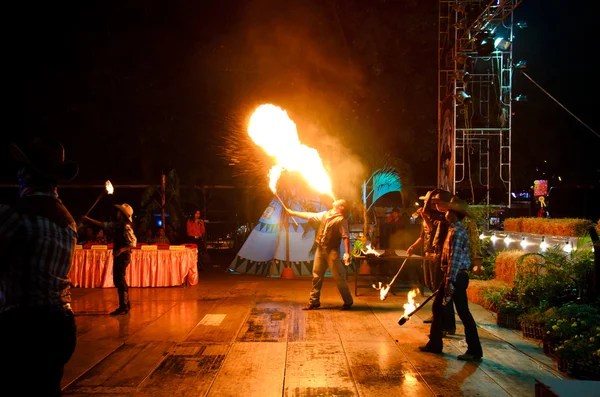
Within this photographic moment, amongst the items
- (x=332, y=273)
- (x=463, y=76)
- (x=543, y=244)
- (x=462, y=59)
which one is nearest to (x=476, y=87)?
(x=462, y=59)

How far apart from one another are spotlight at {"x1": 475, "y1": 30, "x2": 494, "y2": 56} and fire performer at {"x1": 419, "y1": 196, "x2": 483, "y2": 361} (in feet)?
21.3

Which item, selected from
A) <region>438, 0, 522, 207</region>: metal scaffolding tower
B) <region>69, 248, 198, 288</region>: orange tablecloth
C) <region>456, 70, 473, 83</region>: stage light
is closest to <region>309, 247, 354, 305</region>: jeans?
<region>69, 248, 198, 288</region>: orange tablecloth

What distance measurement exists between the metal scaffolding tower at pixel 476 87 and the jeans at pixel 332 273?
14.8 feet

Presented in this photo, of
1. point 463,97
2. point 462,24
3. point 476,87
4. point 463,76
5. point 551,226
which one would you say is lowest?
point 551,226

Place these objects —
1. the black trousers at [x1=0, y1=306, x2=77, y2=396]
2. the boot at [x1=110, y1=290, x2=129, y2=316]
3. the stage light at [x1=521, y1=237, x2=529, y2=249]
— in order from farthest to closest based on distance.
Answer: the stage light at [x1=521, y1=237, x2=529, y2=249]
the boot at [x1=110, y1=290, x2=129, y2=316]
the black trousers at [x1=0, y1=306, x2=77, y2=396]

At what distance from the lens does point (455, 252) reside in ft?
19.8

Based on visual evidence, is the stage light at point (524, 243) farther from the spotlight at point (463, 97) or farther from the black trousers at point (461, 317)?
the black trousers at point (461, 317)

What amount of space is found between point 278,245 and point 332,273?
5713 millimetres

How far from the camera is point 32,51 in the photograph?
57.7 feet

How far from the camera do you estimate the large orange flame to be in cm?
1024

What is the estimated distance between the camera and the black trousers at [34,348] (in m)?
2.89

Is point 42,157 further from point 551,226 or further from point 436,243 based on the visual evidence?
point 551,226

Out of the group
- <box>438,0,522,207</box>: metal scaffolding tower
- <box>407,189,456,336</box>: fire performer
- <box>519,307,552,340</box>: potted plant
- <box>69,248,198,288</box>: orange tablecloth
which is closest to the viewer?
<box>519,307,552,340</box>: potted plant

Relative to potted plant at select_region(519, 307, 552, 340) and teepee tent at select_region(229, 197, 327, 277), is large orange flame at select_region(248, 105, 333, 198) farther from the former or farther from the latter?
potted plant at select_region(519, 307, 552, 340)
